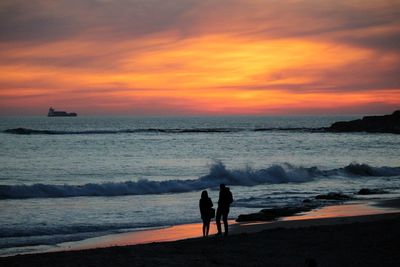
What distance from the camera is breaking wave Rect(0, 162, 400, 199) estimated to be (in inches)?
A: 1156

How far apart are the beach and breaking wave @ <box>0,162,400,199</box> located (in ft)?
48.2

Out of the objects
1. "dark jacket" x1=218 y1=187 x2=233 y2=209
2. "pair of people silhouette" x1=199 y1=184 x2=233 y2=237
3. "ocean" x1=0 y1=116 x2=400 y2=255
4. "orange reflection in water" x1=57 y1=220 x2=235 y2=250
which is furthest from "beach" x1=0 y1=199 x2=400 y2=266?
"ocean" x1=0 y1=116 x2=400 y2=255

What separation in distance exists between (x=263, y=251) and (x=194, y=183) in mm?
21632

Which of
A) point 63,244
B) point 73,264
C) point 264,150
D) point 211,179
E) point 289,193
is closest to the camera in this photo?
point 73,264

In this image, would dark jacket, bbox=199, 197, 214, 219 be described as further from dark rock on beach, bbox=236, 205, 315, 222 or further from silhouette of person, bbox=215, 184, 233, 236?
dark rock on beach, bbox=236, 205, 315, 222

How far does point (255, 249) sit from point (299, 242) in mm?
1490

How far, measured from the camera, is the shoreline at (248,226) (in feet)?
52.6

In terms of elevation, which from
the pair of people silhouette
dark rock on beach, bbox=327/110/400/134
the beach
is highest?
dark rock on beach, bbox=327/110/400/134

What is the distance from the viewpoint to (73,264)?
38.4ft

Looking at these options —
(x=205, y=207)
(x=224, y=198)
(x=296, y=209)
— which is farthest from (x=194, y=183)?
(x=205, y=207)

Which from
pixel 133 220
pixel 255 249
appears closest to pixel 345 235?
pixel 255 249

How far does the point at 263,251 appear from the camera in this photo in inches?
523

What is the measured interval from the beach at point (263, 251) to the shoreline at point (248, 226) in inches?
34.5

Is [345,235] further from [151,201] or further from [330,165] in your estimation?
[330,165]
